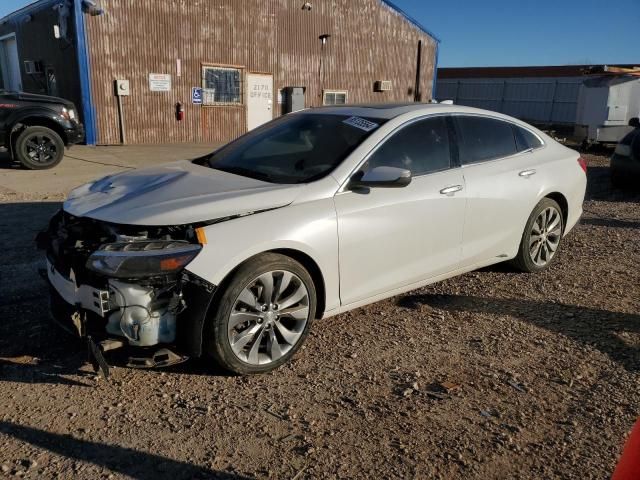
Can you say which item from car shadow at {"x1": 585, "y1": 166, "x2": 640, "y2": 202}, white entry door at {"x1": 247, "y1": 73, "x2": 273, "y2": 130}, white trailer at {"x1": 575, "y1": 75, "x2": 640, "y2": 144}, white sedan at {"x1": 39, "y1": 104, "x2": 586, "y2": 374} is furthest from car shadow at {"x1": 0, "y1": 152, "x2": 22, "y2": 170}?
white trailer at {"x1": 575, "y1": 75, "x2": 640, "y2": 144}

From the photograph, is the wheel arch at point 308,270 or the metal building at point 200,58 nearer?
the wheel arch at point 308,270

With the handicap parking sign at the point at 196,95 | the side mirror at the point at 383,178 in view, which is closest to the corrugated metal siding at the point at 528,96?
the handicap parking sign at the point at 196,95

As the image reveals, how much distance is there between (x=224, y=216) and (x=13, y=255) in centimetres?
326

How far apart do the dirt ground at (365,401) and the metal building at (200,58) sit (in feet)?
39.3

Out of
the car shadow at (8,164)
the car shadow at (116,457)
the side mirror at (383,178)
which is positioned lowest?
the car shadow at (116,457)

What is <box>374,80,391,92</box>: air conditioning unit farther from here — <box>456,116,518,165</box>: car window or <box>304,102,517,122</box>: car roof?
<box>304,102,517,122</box>: car roof

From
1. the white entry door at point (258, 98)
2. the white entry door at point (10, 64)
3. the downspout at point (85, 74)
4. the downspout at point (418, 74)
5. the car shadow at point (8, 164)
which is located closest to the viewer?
the car shadow at point (8, 164)

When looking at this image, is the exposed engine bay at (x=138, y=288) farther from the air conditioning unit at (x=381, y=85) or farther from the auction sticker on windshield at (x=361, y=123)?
the air conditioning unit at (x=381, y=85)

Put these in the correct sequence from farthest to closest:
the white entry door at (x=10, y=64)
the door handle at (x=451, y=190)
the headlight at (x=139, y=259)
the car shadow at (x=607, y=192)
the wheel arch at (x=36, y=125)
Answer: the white entry door at (x=10, y=64)
the wheel arch at (x=36, y=125)
the car shadow at (x=607, y=192)
the door handle at (x=451, y=190)
the headlight at (x=139, y=259)

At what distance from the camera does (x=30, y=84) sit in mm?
18938

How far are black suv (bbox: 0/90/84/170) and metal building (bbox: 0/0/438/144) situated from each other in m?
4.66

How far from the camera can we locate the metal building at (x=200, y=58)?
49.8ft

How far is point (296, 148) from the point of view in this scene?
4.29 m

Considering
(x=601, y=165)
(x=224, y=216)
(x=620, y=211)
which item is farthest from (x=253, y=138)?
(x=601, y=165)
